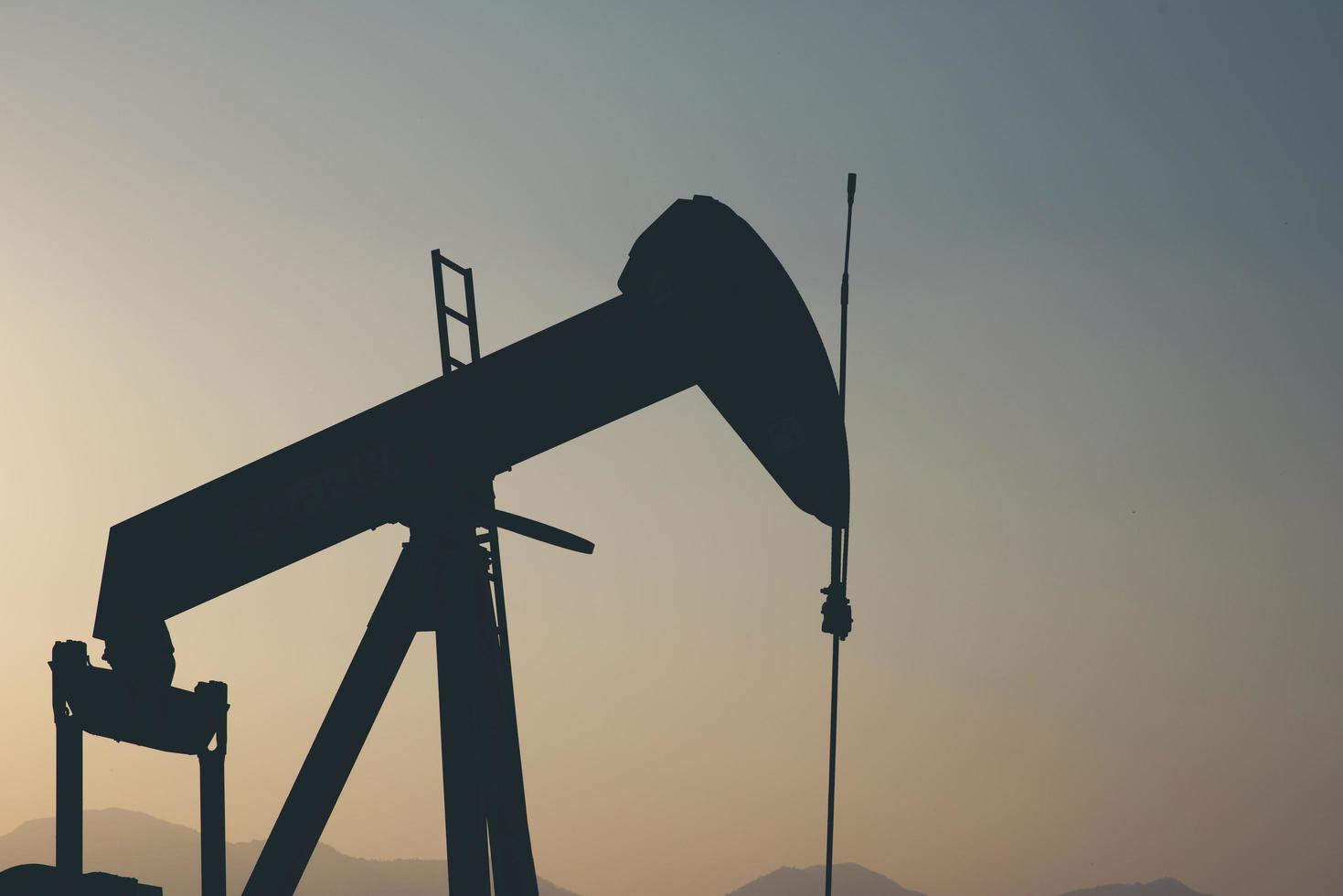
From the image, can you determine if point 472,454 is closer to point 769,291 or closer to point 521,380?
point 521,380

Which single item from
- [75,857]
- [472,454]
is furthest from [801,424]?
[75,857]

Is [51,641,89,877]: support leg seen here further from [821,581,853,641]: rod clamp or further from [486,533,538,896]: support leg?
[821,581,853,641]: rod clamp

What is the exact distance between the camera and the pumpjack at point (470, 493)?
1128cm

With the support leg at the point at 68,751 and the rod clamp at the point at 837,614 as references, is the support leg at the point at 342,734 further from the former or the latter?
the rod clamp at the point at 837,614

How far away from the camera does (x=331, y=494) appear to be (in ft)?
39.1

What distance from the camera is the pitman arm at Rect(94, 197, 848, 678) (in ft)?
36.9

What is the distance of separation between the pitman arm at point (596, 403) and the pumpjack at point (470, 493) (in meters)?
0.01

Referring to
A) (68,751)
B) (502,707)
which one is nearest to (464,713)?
(502,707)

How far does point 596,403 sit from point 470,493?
121cm

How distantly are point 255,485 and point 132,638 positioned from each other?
1819 millimetres

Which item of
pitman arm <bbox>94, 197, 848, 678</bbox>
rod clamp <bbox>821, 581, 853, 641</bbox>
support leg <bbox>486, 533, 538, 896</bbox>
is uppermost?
pitman arm <bbox>94, 197, 848, 678</bbox>

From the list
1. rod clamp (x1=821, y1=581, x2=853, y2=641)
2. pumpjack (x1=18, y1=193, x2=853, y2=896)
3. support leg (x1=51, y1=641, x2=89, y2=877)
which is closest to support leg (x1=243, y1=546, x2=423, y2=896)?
pumpjack (x1=18, y1=193, x2=853, y2=896)

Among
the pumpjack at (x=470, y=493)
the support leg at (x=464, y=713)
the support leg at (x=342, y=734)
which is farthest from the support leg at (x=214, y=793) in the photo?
the support leg at (x=464, y=713)

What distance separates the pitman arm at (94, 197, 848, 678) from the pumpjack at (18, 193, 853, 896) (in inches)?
0.5
